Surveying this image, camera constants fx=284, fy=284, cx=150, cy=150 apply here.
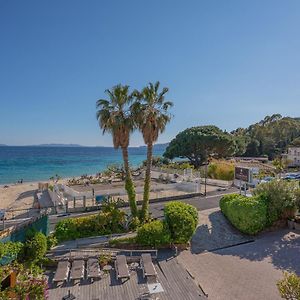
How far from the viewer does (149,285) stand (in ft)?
42.6

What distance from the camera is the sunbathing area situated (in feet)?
40.6

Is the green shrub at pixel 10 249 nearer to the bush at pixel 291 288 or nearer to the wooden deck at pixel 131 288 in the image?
the wooden deck at pixel 131 288

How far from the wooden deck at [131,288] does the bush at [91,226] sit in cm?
423

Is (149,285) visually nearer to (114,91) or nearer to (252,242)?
(252,242)

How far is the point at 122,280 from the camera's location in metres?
13.6

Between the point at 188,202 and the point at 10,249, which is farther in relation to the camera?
the point at 188,202

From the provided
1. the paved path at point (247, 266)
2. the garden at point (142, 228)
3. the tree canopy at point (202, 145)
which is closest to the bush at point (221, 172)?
the tree canopy at point (202, 145)

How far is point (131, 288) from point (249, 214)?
10970mm

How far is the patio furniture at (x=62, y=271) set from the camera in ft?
43.3

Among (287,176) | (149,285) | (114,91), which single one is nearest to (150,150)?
(114,91)

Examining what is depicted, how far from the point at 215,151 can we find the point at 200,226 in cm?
4555

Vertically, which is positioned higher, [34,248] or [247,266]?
[34,248]

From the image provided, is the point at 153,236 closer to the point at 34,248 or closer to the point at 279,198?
the point at 34,248

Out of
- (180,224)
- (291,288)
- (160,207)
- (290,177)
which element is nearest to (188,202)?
(160,207)
